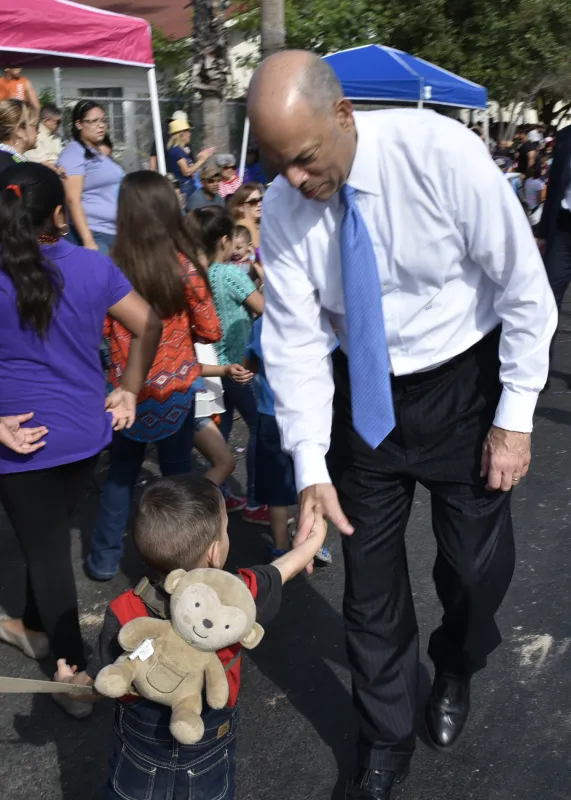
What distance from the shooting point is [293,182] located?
A: 2156mm

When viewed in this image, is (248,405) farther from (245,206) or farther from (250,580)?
(250,580)

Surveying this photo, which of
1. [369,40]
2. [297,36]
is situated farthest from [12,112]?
[369,40]

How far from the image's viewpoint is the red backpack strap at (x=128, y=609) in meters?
2.00

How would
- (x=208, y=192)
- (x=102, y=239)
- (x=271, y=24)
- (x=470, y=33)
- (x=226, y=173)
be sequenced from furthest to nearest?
(x=470, y=33)
(x=271, y=24)
(x=226, y=173)
(x=208, y=192)
(x=102, y=239)

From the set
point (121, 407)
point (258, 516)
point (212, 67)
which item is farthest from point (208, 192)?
point (121, 407)

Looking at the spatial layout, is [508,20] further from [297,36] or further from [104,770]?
[104,770]

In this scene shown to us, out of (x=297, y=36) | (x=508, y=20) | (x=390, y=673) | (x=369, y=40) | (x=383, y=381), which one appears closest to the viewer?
(x=383, y=381)

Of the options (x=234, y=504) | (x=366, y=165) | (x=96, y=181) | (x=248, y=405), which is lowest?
(x=234, y=504)

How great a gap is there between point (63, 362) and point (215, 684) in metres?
1.33

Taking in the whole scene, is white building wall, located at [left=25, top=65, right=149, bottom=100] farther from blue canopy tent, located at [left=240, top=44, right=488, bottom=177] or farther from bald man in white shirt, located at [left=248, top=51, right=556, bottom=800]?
bald man in white shirt, located at [left=248, top=51, right=556, bottom=800]

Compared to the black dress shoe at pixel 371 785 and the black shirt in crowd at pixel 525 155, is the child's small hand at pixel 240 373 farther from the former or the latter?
the black shirt in crowd at pixel 525 155

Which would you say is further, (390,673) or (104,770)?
(104,770)

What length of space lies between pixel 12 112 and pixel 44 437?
7.22ft

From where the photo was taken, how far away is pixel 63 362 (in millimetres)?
2861
